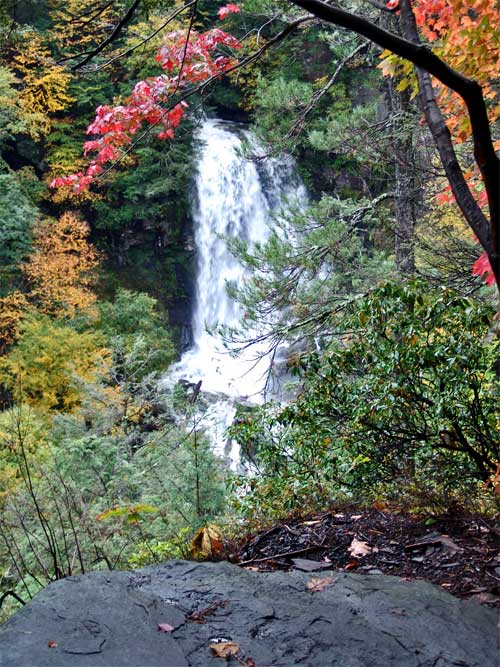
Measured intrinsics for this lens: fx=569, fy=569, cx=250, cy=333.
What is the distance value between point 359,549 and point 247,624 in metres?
1.14

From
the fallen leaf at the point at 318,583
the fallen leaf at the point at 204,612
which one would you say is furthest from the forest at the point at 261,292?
the fallen leaf at the point at 318,583

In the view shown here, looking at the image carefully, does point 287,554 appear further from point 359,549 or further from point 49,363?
point 49,363

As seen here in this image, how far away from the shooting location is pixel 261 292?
6336mm

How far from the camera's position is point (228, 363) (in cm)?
1619

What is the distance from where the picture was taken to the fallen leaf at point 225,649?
1662 mm

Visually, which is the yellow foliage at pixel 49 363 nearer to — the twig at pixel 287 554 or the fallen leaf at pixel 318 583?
the twig at pixel 287 554

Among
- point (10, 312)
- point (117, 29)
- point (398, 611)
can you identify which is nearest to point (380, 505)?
point (398, 611)

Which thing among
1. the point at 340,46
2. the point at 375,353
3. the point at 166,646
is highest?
the point at 340,46

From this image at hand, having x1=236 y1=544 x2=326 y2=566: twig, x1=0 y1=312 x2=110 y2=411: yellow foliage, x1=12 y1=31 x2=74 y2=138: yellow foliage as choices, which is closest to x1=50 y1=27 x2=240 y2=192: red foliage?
x1=236 y1=544 x2=326 y2=566: twig

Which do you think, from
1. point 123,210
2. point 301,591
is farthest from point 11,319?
point 301,591

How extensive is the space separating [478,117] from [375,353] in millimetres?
1692

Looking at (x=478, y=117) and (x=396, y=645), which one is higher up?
(x=478, y=117)

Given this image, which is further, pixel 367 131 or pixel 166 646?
pixel 367 131

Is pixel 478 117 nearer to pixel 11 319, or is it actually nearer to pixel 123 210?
pixel 11 319
